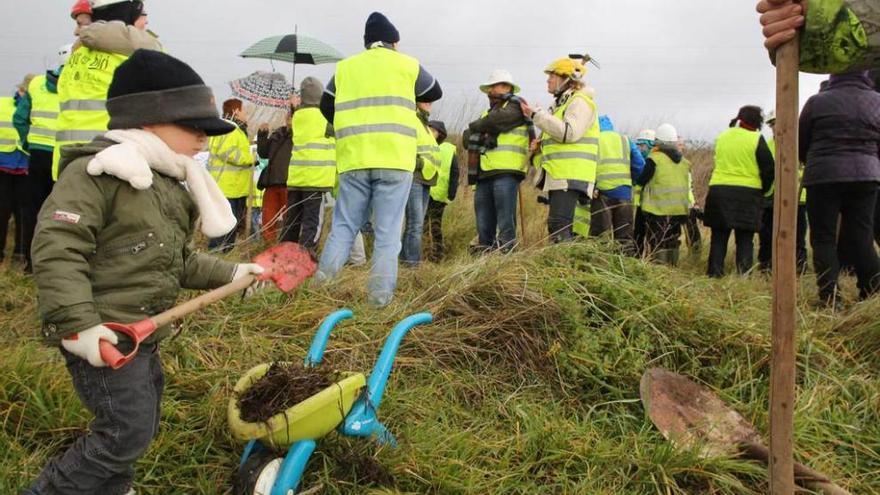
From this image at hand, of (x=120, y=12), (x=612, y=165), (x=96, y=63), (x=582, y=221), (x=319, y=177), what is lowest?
(x=582, y=221)

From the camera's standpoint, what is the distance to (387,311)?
3.80m

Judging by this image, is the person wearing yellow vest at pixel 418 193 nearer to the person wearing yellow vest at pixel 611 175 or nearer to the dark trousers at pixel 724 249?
the person wearing yellow vest at pixel 611 175

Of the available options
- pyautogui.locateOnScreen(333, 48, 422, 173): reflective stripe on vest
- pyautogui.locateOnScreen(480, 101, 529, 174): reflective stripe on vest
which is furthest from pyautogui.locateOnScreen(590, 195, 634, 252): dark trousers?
pyautogui.locateOnScreen(333, 48, 422, 173): reflective stripe on vest

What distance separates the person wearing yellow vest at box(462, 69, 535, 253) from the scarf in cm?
378

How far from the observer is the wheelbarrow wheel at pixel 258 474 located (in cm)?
219

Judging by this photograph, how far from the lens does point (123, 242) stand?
2062 millimetres

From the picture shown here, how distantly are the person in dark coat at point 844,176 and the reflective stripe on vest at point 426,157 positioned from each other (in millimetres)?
3027

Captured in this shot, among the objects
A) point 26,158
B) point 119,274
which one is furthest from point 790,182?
point 26,158

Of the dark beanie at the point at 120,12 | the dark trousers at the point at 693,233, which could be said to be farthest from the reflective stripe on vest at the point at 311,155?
the dark trousers at the point at 693,233

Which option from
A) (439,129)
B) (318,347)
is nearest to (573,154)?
(439,129)

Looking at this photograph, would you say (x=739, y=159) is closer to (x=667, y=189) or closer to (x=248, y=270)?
(x=667, y=189)

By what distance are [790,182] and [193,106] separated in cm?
185

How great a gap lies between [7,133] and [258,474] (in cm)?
555

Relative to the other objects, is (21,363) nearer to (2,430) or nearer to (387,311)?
(2,430)
